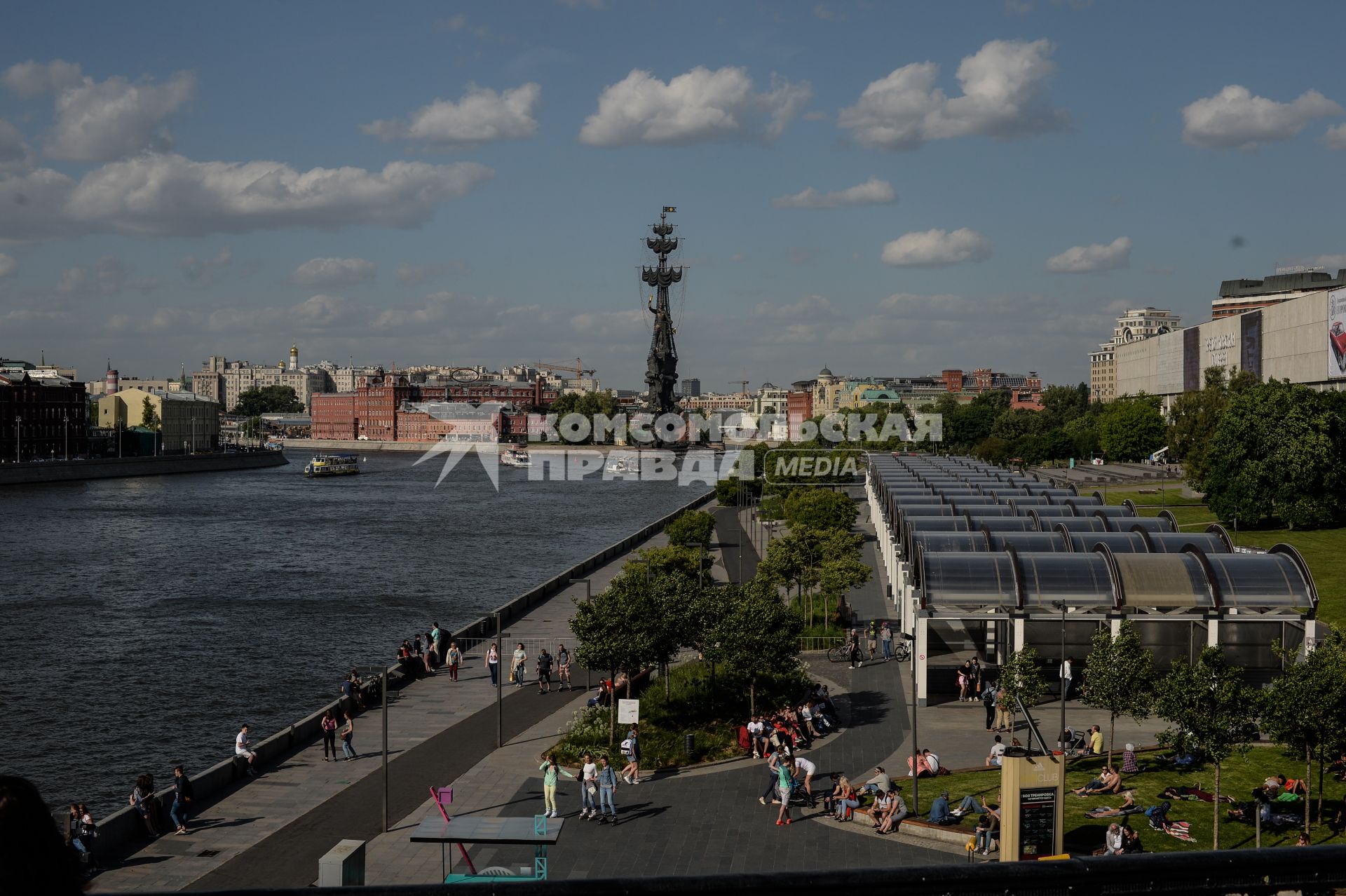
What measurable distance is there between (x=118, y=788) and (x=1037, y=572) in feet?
67.2

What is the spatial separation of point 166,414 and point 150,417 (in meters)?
6.29

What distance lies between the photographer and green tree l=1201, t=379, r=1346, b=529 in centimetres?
5488

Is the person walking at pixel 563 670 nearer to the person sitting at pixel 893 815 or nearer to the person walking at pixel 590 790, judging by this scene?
the person walking at pixel 590 790

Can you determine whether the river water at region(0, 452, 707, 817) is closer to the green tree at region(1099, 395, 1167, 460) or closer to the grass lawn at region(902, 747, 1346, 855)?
the grass lawn at region(902, 747, 1346, 855)

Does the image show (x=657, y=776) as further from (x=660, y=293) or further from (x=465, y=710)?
(x=660, y=293)

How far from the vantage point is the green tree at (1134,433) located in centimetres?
10538

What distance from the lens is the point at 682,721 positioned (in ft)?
80.9

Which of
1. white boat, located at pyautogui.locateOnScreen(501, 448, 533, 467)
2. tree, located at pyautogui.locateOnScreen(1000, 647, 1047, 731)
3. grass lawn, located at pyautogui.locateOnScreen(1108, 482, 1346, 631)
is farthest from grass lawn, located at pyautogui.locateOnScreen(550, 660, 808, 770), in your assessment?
white boat, located at pyautogui.locateOnScreen(501, 448, 533, 467)

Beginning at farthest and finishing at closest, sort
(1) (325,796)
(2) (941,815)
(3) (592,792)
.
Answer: (1) (325,796)
(3) (592,792)
(2) (941,815)

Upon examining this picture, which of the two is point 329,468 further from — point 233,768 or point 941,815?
point 941,815

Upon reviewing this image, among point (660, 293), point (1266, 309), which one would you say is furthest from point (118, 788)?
point (660, 293)

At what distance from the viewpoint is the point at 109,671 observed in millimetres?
35219

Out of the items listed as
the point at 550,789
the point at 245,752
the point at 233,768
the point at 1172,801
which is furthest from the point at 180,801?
the point at 1172,801

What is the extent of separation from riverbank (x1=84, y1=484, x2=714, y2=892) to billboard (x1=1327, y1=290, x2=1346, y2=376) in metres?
66.2
